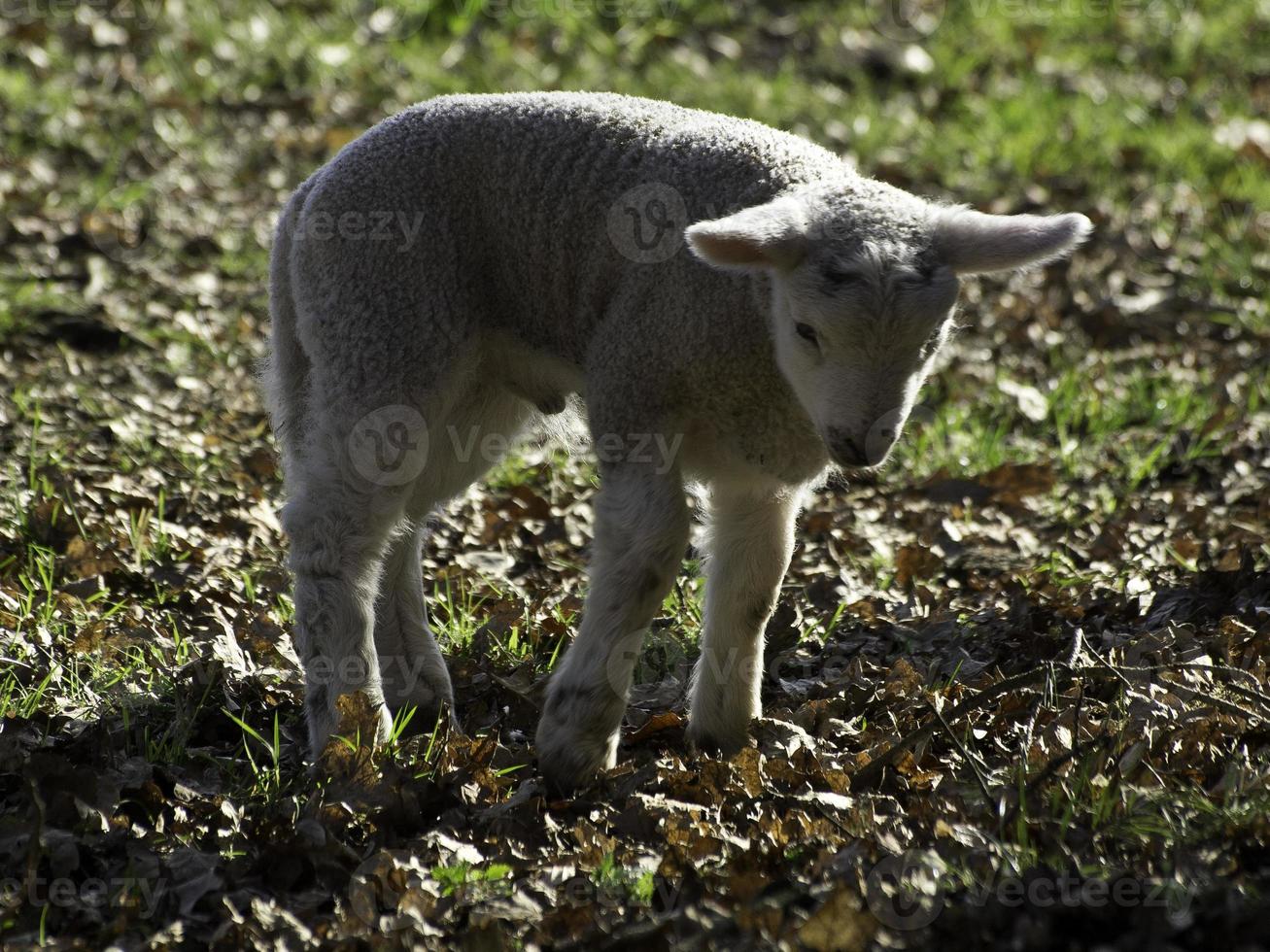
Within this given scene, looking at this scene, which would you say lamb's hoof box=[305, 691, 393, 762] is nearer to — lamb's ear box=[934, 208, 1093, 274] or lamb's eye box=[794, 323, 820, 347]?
lamb's eye box=[794, 323, 820, 347]

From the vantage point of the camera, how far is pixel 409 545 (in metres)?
4.68

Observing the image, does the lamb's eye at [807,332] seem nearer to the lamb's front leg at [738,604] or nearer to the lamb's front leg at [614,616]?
the lamb's front leg at [614,616]

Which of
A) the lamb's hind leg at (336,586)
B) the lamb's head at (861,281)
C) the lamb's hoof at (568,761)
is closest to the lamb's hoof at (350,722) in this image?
the lamb's hind leg at (336,586)

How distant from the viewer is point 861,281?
3.46 m

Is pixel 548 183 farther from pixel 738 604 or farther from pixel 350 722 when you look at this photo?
pixel 350 722

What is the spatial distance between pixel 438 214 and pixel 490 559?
5.84 ft

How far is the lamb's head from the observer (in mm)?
3465

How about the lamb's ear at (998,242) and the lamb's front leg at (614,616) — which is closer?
the lamb's ear at (998,242)

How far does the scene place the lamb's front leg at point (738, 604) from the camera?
4230mm

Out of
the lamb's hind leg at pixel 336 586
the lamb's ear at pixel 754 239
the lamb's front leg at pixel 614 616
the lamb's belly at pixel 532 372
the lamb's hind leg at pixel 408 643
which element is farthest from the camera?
the lamb's hind leg at pixel 408 643

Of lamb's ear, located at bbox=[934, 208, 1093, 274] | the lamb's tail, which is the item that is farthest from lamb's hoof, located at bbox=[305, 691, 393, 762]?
lamb's ear, located at bbox=[934, 208, 1093, 274]

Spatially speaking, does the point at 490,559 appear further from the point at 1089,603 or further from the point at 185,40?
the point at 185,40

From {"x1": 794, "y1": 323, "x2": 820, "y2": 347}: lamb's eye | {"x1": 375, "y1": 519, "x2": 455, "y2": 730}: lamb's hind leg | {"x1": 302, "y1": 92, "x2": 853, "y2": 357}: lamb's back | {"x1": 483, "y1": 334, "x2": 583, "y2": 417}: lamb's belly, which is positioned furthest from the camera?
{"x1": 375, "y1": 519, "x2": 455, "y2": 730}: lamb's hind leg

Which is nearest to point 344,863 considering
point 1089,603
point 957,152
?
point 1089,603
